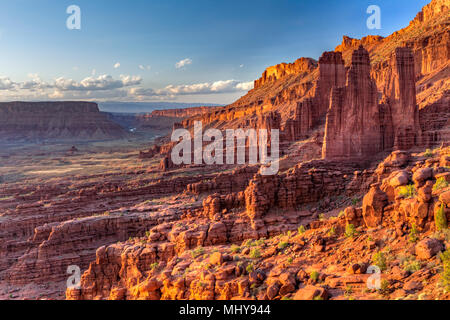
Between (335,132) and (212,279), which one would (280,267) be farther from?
(335,132)

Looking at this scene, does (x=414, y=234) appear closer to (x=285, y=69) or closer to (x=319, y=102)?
(x=319, y=102)

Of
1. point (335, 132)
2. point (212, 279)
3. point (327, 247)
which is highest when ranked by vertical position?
point (335, 132)

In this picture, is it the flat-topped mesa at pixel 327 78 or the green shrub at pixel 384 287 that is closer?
the green shrub at pixel 384 287

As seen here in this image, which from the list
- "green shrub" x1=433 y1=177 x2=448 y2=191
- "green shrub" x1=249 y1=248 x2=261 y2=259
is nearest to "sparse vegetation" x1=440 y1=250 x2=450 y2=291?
"green shrub" x1=433 y1=177 x2=448 y2=191

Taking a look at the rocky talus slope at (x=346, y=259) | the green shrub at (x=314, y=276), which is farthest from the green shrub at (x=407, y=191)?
the green shrub at (x=314, y=276)

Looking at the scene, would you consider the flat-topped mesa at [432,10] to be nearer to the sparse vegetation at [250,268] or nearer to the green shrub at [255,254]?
the green shrub at [255,254]

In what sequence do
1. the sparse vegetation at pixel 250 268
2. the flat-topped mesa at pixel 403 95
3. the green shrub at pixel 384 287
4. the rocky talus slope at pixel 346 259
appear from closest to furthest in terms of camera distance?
the green shrub at pixel 384 287 < the rocky talus slope at pixel 346 259 < the sparse vegetation at pixel 250 268 < the flat-topped mesa at pixel 403 95

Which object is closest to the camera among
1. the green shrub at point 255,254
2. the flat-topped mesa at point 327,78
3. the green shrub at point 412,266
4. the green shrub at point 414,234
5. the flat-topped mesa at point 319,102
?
the green shrub at point 412,266

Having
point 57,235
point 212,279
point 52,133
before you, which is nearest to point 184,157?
point 57,235
